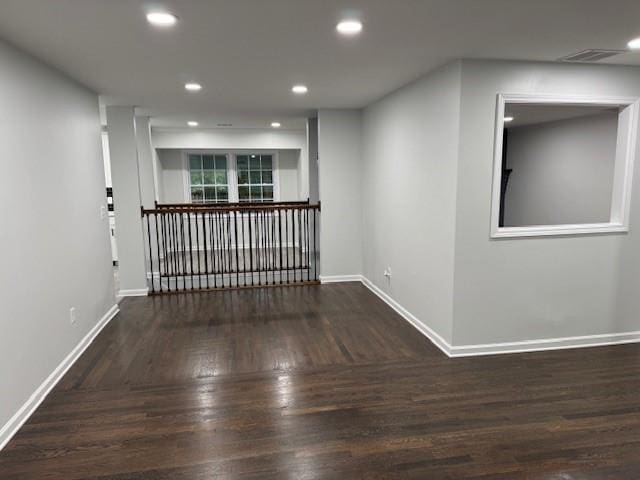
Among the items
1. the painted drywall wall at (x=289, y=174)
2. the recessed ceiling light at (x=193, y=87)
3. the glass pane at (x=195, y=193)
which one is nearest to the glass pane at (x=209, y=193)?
the glass pane at (x=195, y=193)

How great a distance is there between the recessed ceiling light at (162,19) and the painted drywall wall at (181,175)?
634 cm

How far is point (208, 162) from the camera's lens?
864 centimetres

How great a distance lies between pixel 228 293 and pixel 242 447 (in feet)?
10.8

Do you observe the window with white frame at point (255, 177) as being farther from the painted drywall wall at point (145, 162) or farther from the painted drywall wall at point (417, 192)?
the painted drywall wall at point (417, 192)

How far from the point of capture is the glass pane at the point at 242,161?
869 centimetres

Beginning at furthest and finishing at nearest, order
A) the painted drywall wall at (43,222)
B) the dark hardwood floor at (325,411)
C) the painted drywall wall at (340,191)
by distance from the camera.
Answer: the painted drywall wall at (340,191), the painted drywall wall at (43,222), the dark hardwood floor at (325,411)

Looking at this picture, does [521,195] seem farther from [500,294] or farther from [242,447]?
[242,447]

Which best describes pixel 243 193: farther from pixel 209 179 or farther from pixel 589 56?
pixel 589 56

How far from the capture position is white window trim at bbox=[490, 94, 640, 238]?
3141 mm

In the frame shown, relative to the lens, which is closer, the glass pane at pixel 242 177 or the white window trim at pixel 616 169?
the white window trim at pixel 616 169

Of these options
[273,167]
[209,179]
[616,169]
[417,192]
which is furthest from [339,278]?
[209,179]

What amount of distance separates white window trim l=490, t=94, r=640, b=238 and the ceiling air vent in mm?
266

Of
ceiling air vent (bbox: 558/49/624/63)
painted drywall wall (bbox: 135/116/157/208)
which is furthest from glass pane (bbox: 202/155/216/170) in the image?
ceiling air vent (bbox: 558/49/624/63)

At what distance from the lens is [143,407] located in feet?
8.63
